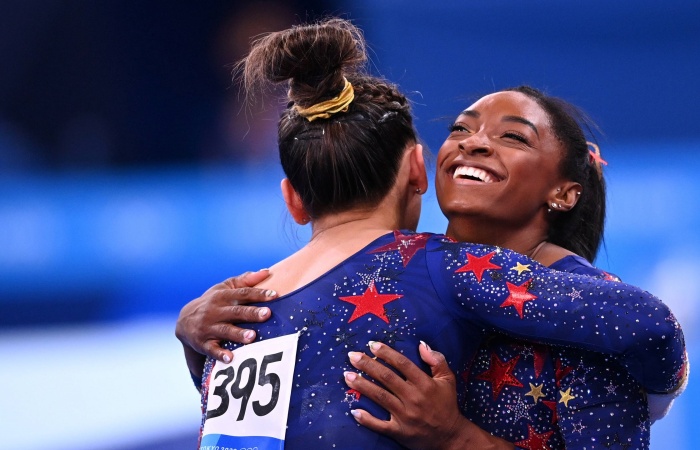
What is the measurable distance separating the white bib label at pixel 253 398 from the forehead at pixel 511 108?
651 millimetres

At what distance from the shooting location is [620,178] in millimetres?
3695

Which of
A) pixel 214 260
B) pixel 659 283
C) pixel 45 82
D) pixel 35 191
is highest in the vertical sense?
pixel 45 82

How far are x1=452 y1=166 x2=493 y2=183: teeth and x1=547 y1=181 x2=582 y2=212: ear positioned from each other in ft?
0.47

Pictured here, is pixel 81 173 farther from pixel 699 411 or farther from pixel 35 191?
pixel 699 411

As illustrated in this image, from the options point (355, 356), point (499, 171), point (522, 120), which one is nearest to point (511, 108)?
point (522, 120)

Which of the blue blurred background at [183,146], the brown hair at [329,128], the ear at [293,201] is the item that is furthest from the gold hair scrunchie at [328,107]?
the blue blurred background at [183,146]

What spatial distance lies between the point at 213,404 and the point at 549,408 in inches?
22.5

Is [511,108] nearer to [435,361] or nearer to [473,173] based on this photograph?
[473,173]

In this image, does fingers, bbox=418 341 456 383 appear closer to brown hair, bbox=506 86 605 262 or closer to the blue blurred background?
brown hair, bbox=506 86 605 262

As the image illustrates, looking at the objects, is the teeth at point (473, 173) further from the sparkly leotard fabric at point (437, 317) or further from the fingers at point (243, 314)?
the fingers at point (243, 314)

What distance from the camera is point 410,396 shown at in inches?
54.1

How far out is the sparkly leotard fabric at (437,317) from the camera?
1.31 m

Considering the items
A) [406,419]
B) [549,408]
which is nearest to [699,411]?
[549,408]

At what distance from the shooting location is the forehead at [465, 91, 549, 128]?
1.73 meters
